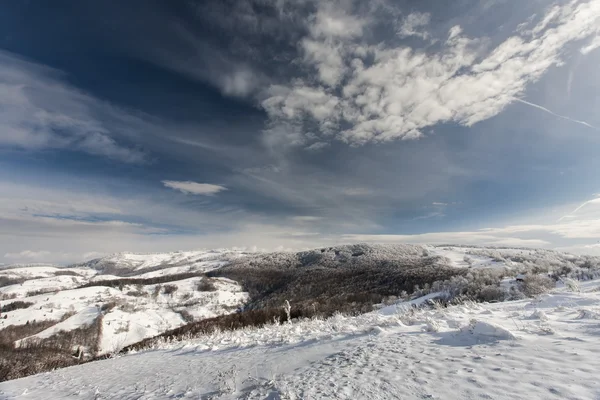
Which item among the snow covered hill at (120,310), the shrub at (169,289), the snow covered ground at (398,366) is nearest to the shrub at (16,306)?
the snow covered hill at (120,310)

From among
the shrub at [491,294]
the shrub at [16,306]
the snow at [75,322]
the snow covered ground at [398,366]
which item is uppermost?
the snow covered ground at [398,366]

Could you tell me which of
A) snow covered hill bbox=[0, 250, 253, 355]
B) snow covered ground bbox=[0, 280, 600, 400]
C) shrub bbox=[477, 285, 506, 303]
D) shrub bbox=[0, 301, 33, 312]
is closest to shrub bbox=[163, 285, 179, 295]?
snow covered hill bbox=[0, 250, 253, 355]

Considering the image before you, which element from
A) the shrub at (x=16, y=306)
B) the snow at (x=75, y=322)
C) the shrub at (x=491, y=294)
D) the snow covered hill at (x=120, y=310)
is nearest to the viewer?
the shrub at (x=491, y=294)

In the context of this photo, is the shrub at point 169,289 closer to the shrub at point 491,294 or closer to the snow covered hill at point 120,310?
the snow covered hill at point 120,310

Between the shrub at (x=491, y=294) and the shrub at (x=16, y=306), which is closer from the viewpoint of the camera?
the shrub at (x=491, y=294)

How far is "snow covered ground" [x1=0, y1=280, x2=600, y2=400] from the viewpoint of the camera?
15.8ft

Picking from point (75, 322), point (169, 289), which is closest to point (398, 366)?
point (75, 322)

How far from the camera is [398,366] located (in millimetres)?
6266

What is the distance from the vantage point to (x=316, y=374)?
21.8ft

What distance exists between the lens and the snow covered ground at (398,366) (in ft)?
15.8

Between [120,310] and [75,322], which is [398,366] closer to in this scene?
[75,322]

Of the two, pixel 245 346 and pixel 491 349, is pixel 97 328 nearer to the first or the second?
pixel 245 346

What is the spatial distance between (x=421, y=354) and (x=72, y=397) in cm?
1116

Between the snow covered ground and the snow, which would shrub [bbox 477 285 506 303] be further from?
the snow
